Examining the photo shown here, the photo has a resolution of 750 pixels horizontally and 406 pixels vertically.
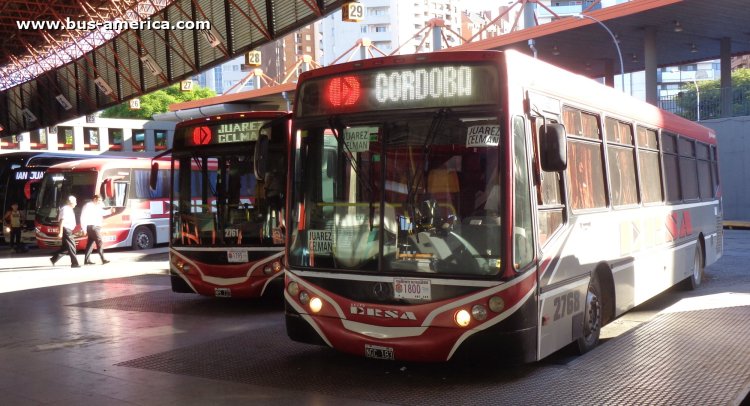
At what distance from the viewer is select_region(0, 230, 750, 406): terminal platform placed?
23.2 ft

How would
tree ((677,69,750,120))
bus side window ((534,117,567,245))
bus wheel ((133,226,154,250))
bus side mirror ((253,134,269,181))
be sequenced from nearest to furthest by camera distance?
bus side window ((534,117,567,245)), bus side mirror ((253,134,269,181)), bus wheel ((133,226,154,250)), tree ((677,69,750,120))

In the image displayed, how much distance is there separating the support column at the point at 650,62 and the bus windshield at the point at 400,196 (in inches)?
1089

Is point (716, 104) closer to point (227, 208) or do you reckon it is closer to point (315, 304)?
point (227, 208)

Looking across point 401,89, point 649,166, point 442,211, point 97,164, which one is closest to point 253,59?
point 97,164

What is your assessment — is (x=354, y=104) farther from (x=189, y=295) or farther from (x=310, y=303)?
(x=189, y=295)

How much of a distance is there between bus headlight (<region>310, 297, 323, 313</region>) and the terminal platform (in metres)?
0.64

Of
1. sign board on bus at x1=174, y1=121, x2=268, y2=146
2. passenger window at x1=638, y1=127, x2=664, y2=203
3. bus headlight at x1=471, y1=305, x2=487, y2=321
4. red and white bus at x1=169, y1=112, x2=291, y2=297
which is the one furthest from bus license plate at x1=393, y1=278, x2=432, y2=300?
sign board on bus at x1=174, y1=121, x2=268, y2=146

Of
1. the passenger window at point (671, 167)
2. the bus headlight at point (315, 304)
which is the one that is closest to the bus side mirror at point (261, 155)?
the bus headlight at point (315, 304)

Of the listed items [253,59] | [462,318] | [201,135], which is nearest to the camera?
[462,318]

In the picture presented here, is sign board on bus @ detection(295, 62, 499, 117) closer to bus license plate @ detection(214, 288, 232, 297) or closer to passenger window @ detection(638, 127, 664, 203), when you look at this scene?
passenger window @ detection(638, 127, 664, 203)

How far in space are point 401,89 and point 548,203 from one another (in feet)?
5.63

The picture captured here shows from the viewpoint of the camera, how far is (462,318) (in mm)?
7105

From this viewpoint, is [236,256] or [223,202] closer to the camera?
[236,256]

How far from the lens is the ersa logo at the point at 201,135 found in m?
13.0
